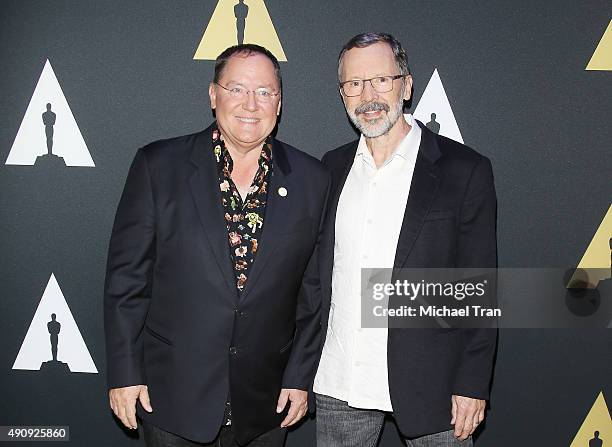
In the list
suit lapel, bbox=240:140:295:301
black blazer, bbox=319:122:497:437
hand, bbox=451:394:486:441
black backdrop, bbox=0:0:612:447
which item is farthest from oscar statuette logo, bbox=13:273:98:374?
hand, bbox=451:394:486:441

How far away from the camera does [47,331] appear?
268 cm

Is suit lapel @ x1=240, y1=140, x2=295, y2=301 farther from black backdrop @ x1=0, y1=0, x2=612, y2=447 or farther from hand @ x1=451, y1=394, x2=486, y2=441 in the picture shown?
hand @ x1=451, y1=394, x2=486, y2=441

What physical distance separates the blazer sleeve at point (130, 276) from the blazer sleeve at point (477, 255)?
953 millimetres

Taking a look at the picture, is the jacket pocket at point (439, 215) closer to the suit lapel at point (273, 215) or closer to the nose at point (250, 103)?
the suit lapel at point (273, 215)

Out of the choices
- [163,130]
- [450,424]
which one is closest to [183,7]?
[163,130]

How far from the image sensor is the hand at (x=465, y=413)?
6.55 ft

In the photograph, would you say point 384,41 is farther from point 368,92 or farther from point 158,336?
point 158,336

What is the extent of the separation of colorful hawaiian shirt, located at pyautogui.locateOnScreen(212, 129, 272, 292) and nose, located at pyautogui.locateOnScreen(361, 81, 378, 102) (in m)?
0.40

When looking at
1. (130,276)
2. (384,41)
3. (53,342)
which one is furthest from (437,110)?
(53,342)

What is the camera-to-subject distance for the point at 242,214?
76.7 inches

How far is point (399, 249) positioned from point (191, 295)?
2.11 ft

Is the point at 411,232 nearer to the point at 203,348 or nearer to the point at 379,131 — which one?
the point at 379,131

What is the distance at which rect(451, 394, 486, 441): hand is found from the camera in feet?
6.55

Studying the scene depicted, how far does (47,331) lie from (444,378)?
5.40ft
